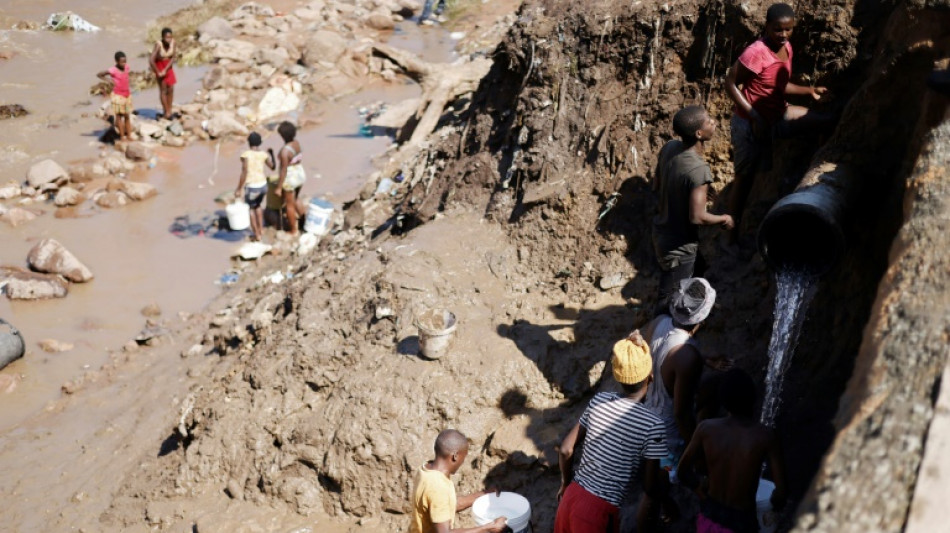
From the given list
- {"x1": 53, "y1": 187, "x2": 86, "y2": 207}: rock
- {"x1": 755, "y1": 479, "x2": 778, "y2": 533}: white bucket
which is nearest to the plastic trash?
{"x1": 53, "y1": 187, "x2": 86, "y2": 207}: rock

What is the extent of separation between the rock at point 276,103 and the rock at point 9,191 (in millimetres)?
4118

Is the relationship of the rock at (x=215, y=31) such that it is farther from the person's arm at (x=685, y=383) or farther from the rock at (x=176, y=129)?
the person's arm at (x=685, y=383)

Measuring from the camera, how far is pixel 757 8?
5.99 metres

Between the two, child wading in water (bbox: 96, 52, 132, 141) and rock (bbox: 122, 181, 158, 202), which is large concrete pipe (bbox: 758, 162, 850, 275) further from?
child wading in water (bbox: 96, 52, 132, 141)

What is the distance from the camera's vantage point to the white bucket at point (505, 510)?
459 centimetres

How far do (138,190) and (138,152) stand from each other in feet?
4.63

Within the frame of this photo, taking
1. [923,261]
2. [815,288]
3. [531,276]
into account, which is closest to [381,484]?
[531,276]

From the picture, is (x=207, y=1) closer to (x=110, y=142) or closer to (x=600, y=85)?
(x=110, y=142)

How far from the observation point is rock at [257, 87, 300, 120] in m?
15.5

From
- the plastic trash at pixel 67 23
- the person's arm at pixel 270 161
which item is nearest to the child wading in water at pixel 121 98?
the person's arm at pixel 270 161

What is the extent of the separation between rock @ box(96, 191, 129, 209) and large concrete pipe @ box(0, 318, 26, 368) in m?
3.49

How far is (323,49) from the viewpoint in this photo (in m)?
17.4

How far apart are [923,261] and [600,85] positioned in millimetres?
4057

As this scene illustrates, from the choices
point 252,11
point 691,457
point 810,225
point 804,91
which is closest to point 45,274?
point 804,91
